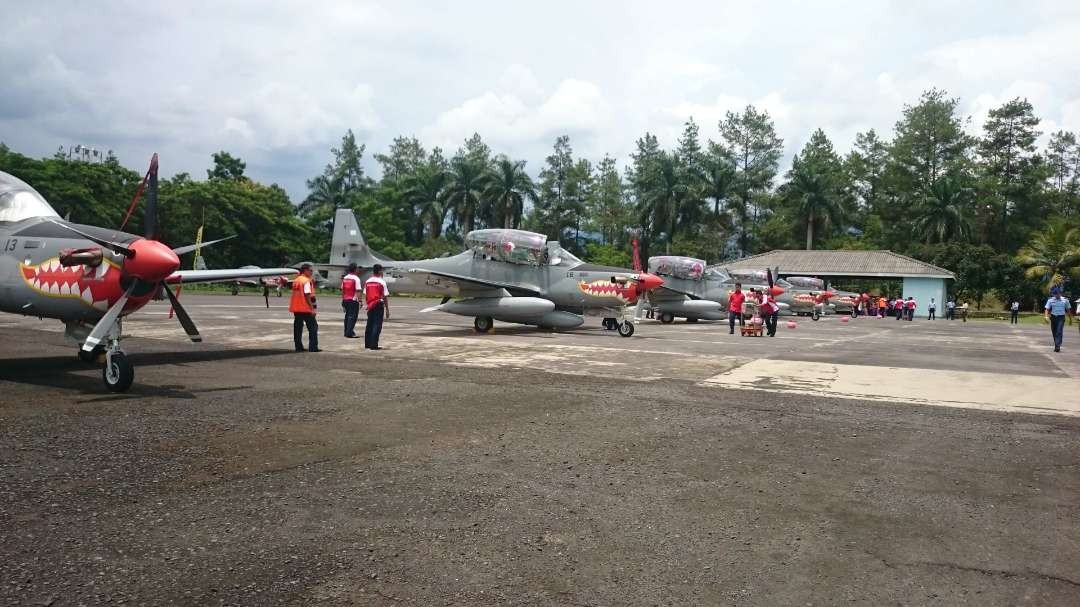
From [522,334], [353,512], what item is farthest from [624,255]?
[353,512]

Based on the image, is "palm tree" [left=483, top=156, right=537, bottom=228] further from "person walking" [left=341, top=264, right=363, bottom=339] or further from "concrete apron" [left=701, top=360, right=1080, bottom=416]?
"concrete apron" [left=701, top=360, right=1080, bottom=416]

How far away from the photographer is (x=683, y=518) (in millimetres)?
3910

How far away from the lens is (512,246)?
1814cm

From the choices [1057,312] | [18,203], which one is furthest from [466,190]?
[18,203]

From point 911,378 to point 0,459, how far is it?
1128 centimetres

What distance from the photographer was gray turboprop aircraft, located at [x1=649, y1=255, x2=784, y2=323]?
25.5m

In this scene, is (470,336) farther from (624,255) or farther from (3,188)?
(624,255)

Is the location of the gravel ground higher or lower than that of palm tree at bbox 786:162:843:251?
lower

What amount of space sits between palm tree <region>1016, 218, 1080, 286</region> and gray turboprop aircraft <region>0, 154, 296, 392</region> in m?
57.3

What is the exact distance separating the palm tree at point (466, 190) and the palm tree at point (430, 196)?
2.05 meters

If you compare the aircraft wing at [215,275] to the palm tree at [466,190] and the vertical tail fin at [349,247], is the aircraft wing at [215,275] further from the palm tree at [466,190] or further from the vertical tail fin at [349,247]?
the palm tree at [466,190]

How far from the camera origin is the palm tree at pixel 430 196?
248 feet

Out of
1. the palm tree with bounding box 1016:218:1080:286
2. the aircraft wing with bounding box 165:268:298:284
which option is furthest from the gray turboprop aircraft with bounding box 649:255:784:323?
the palm tree with bounding box 1016:218:1080:286

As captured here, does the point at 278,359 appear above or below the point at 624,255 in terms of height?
below
